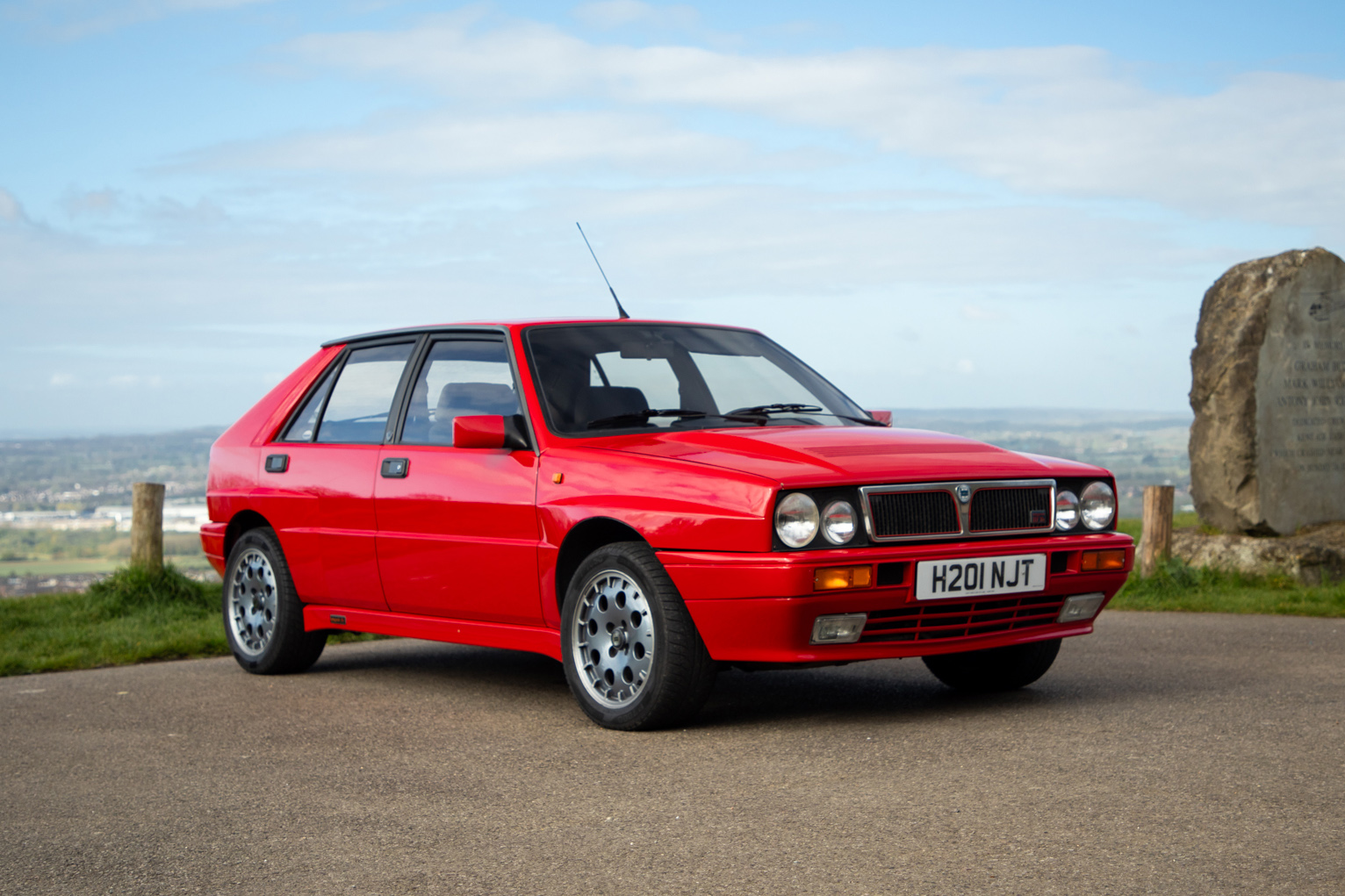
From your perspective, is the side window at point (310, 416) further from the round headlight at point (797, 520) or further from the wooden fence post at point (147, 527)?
the wooden fence post at point (147, 527)

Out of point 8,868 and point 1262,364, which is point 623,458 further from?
point 1262,364

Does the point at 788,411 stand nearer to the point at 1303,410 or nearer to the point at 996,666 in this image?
the point at 996,666

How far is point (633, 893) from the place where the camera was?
3.27 meters

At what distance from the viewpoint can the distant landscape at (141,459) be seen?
101ft

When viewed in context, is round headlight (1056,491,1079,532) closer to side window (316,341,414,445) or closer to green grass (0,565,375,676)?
side window (316,341,414,445)

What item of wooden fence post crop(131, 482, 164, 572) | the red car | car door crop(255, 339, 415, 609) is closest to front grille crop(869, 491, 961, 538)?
the red car

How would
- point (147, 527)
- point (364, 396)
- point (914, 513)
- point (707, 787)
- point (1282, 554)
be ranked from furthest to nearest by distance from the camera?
1. point (147, 527)
2. point (1282, 554)
3. point (364, 396)
4. point (914, 513)
5. point (707, 787)

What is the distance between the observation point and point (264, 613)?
7.20 metres

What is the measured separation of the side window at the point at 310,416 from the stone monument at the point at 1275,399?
697 cm

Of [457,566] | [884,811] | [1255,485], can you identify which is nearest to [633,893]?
[884,811]

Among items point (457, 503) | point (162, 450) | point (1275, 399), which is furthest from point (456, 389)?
point (162, 450)

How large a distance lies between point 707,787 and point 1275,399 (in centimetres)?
796

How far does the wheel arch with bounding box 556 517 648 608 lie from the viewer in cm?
542

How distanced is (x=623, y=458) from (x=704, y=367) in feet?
3.63
